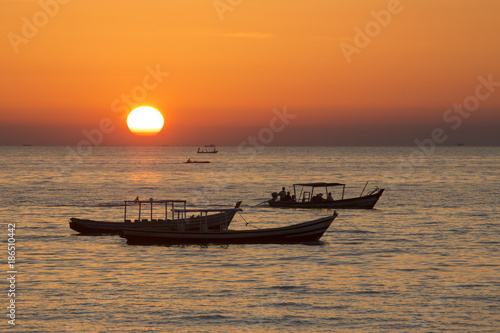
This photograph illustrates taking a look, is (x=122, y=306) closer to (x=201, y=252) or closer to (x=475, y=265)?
(x=201, y=252)

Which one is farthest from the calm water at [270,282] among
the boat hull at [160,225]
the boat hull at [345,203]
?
the boat hull at [345,203]

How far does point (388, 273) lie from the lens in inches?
1335

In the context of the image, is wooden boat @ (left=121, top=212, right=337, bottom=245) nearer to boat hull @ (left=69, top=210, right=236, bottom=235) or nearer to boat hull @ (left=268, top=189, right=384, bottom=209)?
boat hull @ (left=69, top=210, right=236, bottom=235)

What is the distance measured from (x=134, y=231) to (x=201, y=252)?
550cm

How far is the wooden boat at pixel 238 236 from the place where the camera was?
4212cm

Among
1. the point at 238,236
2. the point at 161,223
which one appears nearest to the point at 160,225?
the point at 161,223

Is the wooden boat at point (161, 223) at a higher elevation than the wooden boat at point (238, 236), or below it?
higher

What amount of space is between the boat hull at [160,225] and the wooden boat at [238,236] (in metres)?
1.08

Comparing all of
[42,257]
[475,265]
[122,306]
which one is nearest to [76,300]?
[122,306]

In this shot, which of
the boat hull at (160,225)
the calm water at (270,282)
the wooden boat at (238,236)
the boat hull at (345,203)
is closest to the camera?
the calm water at (270,282)

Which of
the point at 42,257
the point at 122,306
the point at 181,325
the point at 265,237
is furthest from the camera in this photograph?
the point at 265,237

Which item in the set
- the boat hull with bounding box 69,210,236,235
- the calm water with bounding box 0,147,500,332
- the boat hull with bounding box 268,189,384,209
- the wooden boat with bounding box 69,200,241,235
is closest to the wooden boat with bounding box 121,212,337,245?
the calm water with bounding box 0,147,500,332

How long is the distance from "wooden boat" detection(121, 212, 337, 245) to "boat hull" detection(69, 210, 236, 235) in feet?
3.54

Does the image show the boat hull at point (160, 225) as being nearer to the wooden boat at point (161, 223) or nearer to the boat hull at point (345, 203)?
the wooden boat at point (161, 223)
